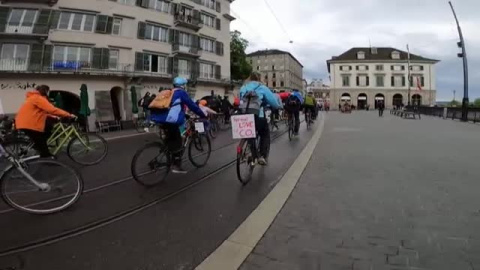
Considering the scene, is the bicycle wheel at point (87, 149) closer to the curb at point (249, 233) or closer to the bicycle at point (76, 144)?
the bicycle at point (76, 144)

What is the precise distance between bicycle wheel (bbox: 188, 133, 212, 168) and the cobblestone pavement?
92.8 inches

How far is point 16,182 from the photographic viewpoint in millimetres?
5805

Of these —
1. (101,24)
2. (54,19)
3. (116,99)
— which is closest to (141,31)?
(101,24)

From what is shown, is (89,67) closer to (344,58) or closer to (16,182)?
(16,182)

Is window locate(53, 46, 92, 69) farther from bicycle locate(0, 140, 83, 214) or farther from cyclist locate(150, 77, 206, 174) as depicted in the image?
bicycle locate(0, 140, 83, 214)

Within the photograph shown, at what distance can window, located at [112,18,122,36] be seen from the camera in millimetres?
40459

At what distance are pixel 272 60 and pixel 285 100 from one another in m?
135

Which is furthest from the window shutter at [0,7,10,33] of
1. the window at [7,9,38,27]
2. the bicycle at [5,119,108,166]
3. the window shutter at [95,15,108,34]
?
the bicycle at [5,119,108,166]

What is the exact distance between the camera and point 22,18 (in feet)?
118

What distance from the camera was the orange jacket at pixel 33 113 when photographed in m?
8.32

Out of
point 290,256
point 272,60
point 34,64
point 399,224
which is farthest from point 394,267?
point 272,60

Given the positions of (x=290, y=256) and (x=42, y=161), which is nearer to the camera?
(x=290, y=256)


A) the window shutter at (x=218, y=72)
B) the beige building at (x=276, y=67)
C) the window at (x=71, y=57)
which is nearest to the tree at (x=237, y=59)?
the window shutter at (x=218, y=72)

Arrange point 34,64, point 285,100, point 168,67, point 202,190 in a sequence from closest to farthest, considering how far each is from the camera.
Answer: point 202,190
point 285,100
point 34,64
point 168,67
